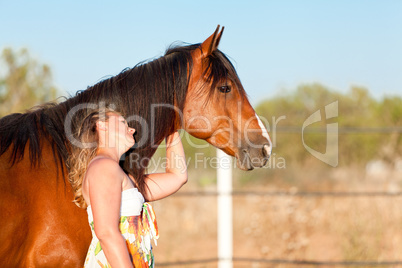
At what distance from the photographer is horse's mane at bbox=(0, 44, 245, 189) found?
7.07 ft

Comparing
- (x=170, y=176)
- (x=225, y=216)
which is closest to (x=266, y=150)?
(x=170, y=176)

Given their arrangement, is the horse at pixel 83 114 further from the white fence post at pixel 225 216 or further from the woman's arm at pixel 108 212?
the white fence post at pixel 225 216

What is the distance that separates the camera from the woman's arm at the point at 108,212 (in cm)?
159

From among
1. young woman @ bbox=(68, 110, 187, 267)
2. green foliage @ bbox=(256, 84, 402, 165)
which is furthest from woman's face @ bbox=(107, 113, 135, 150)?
green foliage @ bbox=(256, 84, 402, 165)

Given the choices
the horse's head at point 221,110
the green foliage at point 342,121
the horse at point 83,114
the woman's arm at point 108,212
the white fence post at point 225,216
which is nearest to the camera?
the woman's arm at point 108,212

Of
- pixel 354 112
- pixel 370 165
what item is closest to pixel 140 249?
pixel 370 165

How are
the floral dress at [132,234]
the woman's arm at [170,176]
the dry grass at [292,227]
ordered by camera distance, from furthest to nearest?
the dry grass at [292,227], the woman's arm at [170,176], the floral dress at [132,234]

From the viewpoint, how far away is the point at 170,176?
2379 mm

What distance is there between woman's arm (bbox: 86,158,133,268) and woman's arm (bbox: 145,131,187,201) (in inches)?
24.7

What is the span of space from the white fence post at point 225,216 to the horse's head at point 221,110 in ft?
7.52

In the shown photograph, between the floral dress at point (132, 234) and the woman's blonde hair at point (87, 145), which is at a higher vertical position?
the woman's blonde hair at point (87, 145)

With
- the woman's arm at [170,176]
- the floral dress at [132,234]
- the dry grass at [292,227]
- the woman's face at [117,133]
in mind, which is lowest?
the dry grass at [292,227]

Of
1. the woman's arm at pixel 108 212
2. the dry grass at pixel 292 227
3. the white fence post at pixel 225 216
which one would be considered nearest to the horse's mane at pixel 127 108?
the woman's arm at pixel 108 212

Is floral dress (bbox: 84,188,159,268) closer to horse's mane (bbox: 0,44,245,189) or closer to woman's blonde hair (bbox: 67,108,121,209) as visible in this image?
woman's blonde hair (bbox: 67,108,121,209)
